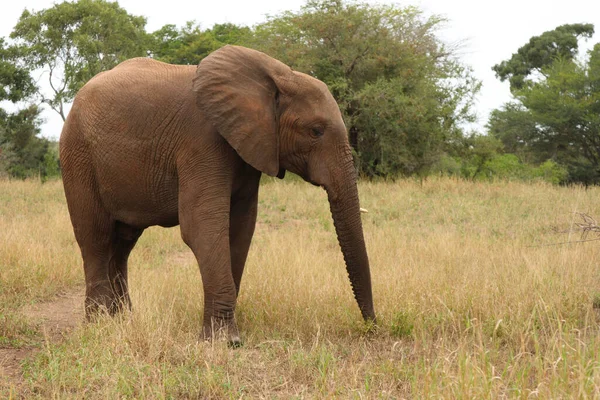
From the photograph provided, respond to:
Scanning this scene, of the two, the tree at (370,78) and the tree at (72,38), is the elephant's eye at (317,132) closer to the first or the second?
the tree at (370,78)

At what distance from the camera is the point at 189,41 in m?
36.9

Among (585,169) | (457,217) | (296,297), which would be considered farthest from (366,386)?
(585,169)

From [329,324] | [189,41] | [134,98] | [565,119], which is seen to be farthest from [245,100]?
[189,41]

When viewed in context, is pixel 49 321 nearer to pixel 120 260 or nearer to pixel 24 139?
pixel 120 260

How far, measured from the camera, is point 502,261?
772 cm

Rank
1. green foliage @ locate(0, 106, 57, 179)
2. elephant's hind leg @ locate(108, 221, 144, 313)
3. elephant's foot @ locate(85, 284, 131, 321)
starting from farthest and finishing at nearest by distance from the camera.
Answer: green foliage @ locate(0, 106, 57, 179) < elephant's hind leg @ locate(108, 221, 144, 313) < elephant's foot @ locate(85, 284, 131, 321)

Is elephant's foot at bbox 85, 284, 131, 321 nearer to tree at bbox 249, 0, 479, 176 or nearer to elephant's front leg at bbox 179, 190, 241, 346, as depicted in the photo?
elephant's front leg at bbox 179, 190, 241, 346

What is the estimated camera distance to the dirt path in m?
4.75

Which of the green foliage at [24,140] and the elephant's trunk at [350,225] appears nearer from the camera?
the elephant's trunk at [350,225]

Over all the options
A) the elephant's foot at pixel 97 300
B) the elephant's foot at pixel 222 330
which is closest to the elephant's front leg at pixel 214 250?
the elephant's foot at pixel 222 330

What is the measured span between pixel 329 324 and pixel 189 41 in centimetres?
3305

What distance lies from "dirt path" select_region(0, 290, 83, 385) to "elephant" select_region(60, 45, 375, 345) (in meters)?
Result: 0.63

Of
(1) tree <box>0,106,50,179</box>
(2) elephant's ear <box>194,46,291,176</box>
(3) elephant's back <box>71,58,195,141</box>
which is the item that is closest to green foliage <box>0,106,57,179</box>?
(1) tree <box>0,106,50,179</box>

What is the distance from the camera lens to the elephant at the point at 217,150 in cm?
509
